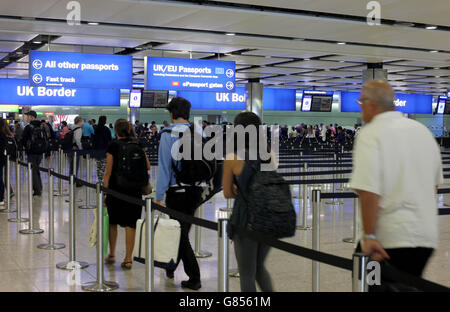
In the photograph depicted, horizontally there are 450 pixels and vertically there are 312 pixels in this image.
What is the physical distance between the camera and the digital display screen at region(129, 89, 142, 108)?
25812mm

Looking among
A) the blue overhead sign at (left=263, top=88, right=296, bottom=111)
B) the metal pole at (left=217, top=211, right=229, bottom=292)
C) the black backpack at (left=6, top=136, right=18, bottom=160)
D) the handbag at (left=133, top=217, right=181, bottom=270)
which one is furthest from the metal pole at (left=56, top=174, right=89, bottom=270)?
the blue overhead sign at (left=263, top=88, right=296, bottom=111)

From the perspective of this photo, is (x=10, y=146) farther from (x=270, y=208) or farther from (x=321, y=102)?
(x=321, y=102)

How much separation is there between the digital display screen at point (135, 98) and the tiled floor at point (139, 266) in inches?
671

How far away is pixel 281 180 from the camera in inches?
150

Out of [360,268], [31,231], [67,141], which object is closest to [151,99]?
[67,141]

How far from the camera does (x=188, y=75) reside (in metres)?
15.9

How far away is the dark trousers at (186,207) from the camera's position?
17.1 feet

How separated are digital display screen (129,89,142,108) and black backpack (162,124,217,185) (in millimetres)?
21054

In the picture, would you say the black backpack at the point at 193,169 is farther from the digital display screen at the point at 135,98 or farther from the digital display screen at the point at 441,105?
the digital display screen at the point at 441,105

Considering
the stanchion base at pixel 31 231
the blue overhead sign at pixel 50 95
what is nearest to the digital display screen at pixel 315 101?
the blue overhead sign at pixel 50 95

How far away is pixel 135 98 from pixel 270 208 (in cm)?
2272

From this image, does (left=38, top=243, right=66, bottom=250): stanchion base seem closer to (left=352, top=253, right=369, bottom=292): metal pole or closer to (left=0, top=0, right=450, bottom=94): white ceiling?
(left=0, top=0, right=450, bottom=94): white ceiling

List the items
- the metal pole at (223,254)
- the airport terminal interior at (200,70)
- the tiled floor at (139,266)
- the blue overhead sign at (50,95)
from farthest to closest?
the blue overhead sign at (50,95) → the airport terminal interior at (200,70) → the tiled floor at (139,266) → the metal pole at (223,254)

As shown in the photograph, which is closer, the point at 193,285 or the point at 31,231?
the point at 193,285
